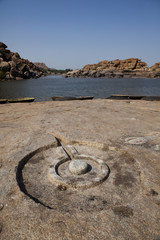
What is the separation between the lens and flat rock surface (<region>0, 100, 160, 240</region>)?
6.47 feet

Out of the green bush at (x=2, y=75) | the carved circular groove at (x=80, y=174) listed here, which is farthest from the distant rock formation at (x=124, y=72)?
the carved circular groove at (x=80, y=174)

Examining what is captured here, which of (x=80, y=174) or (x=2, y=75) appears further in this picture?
(x=2, y=75)

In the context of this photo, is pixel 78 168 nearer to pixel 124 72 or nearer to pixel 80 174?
pixel 80 174

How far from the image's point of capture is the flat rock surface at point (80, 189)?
197 centimetres

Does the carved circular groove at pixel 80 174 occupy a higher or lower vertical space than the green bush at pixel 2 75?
higher

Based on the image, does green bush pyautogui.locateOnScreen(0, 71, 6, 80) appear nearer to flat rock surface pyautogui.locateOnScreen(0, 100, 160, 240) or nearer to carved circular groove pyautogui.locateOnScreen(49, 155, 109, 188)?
flat rock surface pyautogui.locateOnScreen(0, 100, 160, 240)

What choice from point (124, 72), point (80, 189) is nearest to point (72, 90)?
point (80, 189)

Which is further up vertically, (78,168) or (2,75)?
(78,168)

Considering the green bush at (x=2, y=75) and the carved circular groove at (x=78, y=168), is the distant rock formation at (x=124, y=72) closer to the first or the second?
the green bush at (x=2, y=75)

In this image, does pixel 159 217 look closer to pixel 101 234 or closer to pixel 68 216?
pixel 101 234

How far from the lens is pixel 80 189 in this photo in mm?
2768

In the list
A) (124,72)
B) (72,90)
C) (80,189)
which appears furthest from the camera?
(124,72)

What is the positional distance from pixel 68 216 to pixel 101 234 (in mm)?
456

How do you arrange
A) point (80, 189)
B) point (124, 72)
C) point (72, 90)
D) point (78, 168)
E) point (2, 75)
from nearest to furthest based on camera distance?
1. point (80, 189)
2. point (78, 168)
3. point (72, 90)
4. point (2, 75)
5. point (124, 72)
